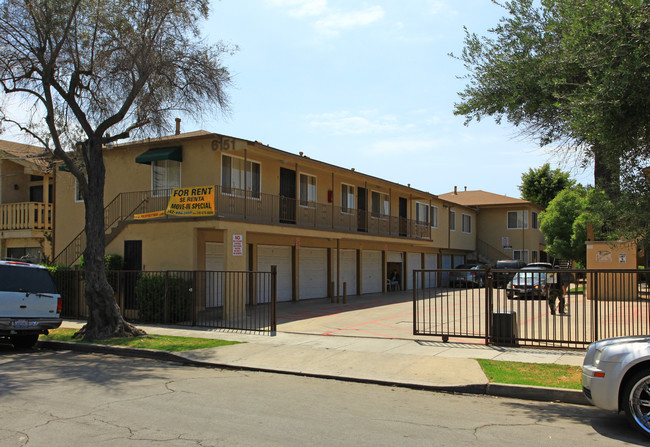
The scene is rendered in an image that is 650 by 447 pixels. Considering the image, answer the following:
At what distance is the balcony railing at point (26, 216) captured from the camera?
76.4 ft

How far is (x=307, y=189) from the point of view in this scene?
2434cm

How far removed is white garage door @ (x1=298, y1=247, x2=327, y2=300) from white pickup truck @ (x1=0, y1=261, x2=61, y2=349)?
41.9 feet

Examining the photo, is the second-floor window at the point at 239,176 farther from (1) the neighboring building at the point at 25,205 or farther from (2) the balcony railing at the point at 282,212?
(1) the neighboring building at the point at 25,205

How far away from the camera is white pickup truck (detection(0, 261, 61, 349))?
1184cm

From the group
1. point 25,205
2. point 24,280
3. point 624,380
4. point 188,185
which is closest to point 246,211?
point 188,185

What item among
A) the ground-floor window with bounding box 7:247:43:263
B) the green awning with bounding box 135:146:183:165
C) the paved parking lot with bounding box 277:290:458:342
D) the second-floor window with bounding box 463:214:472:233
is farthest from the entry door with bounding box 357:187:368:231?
the second-floor window with bounding box 463:214:472:233

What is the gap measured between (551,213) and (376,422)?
29.2 metres

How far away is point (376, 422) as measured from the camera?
649cm

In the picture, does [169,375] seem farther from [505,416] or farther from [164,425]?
[505,416]

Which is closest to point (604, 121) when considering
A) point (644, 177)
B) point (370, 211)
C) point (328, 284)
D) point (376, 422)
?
point (644, 177)

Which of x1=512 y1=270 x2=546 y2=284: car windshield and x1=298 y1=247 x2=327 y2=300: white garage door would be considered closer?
x1=512 y1=270 x2=546 y2=284: car windshield

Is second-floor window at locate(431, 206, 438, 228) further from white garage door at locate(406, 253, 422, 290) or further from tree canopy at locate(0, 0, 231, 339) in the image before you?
tree canopy at locate(0, 0, 231, 339)

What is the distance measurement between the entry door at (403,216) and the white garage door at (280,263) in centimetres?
968

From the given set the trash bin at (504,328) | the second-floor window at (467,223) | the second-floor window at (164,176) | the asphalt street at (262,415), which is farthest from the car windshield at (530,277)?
the second-floor window at (467,223)
